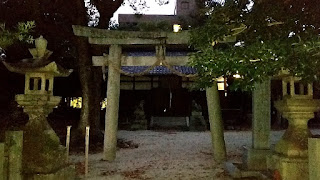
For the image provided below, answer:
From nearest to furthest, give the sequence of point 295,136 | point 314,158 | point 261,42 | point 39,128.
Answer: point 314,158
point 261,42
point 295,136
point 39,128

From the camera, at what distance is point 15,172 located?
450 centimetres

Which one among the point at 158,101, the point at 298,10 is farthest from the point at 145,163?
the point at 158,101

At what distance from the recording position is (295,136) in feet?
16.2

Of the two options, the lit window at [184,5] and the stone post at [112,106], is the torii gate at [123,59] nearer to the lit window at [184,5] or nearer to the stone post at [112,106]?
the stone post at [112,106]

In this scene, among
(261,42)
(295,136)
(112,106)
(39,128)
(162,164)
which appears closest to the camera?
(261,42)

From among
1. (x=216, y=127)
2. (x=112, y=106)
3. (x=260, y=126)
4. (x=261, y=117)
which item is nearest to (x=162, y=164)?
(x=216, y=127)

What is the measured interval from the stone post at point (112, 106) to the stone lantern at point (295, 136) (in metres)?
4.52

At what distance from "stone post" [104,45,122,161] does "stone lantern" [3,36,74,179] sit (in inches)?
95.7

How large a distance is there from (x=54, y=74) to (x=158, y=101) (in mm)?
16375

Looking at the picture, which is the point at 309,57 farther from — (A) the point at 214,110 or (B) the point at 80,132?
(B) the point at 80,132

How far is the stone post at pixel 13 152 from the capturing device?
448 centimetres

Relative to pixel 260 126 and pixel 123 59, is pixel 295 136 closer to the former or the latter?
pixel 260 126

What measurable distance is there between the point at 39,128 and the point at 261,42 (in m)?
4.03

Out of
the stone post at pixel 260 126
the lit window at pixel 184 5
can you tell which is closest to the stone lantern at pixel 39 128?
the stone post at pixel 260 126
